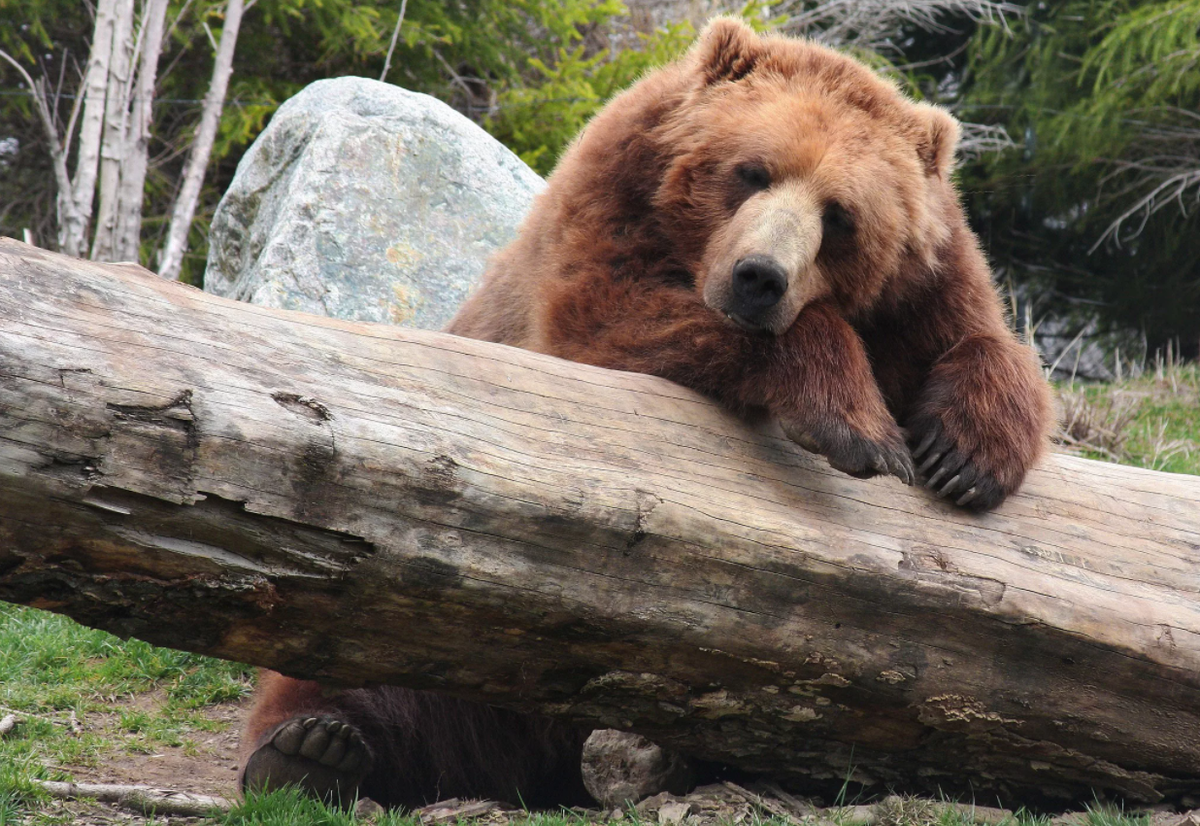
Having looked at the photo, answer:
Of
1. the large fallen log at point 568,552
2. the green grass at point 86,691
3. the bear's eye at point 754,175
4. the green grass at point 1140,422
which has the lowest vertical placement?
the green grass at point 86,691

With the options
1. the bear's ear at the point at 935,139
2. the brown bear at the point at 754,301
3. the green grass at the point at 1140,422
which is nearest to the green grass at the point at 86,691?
the brown bear at the point at 754,301

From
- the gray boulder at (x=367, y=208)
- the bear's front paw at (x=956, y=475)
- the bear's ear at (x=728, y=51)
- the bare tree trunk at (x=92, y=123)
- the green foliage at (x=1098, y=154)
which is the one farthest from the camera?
the green foliage at (x=1098, y=154)

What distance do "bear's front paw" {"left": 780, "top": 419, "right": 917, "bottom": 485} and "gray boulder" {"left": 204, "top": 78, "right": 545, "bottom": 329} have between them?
12.6ft

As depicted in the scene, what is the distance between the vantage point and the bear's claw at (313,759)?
3289 mm

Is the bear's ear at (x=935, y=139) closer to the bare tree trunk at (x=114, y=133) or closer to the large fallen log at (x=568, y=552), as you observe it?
the large fallen log at (x=568, y=552)

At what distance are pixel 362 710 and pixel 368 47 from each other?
20.6 feet

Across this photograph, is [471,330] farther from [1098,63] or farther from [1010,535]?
[1098,63]

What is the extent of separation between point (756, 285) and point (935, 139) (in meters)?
1.09

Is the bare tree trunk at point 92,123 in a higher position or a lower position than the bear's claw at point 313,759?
higher

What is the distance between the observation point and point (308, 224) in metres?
6.67

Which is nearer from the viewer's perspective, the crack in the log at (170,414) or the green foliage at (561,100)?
the crack in the log at (170,414)

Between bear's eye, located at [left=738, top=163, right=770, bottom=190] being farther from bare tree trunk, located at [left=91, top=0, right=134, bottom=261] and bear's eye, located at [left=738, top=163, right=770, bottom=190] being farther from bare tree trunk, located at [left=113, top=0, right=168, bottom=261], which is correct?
bare tree trunk, located at [left=91, top=0, right=134, bottom=261]

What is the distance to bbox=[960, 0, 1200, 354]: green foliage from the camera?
10.0m

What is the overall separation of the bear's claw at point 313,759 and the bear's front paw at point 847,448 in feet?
5.24
